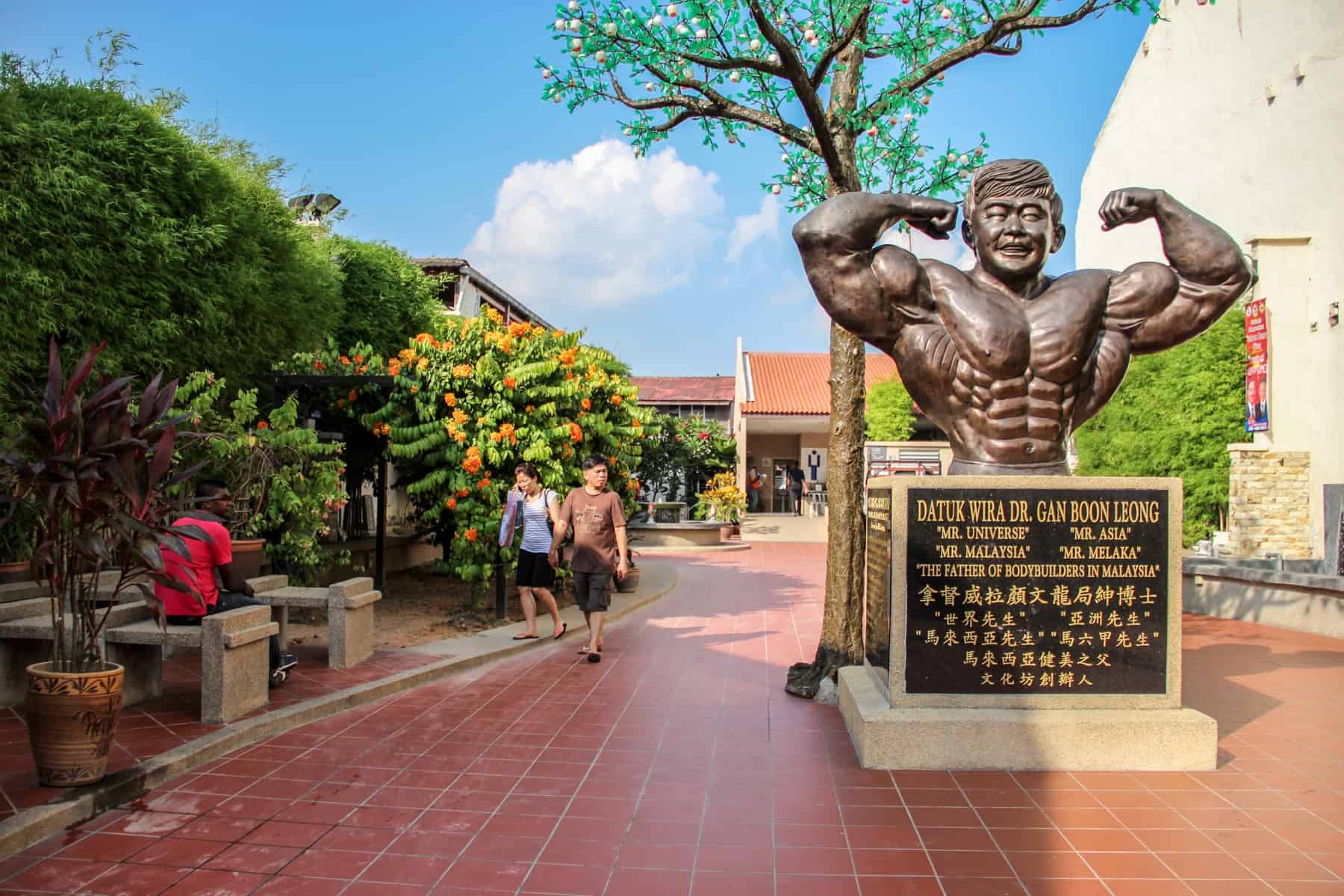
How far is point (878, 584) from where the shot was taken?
5.22m

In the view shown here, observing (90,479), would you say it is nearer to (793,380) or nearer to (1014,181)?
(1014,181)

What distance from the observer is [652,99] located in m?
6.71

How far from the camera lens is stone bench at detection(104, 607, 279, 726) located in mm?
5070

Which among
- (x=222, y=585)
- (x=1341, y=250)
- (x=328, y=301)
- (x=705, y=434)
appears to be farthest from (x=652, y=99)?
(x=705, y=434)

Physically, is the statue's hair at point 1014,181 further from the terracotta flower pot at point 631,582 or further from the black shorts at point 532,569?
the terracotta flower pot at point 631,582

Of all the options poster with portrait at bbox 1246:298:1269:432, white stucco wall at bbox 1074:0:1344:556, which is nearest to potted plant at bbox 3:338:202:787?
white stucco wall at bbox 1074:0:1344:556

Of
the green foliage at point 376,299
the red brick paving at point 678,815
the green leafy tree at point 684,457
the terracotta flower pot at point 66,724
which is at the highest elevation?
the green foliage at point 376,299

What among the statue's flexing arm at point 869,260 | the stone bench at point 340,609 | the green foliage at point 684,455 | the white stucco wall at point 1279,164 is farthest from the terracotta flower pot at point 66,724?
the green foliage at point 684,455

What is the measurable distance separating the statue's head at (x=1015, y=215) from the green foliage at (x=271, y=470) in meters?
5.70

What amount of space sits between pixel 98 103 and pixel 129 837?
23.0ft

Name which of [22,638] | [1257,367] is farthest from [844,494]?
[1257,367]

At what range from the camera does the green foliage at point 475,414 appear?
29.7 ft

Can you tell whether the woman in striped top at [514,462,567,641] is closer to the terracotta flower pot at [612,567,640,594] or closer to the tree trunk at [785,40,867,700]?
the tree trunk at [785,40,867,700]

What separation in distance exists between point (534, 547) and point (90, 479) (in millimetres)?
4317
